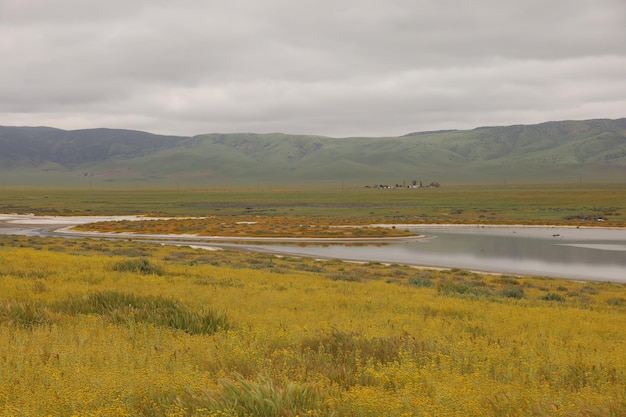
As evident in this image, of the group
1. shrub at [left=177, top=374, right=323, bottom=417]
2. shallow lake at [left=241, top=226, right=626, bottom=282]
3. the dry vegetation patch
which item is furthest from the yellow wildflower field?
the dry vegetation patch

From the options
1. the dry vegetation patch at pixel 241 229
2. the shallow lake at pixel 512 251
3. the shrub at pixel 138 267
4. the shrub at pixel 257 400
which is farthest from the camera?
the dry vegetation patch at pixel 241 229

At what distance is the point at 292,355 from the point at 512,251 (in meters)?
45.8

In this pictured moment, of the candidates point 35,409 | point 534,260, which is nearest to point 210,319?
point 35,409

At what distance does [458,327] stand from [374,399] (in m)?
7.06

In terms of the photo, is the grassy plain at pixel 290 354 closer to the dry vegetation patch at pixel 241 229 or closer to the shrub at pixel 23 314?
the shrub at pixel 23 314

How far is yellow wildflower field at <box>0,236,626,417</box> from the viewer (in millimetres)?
5629

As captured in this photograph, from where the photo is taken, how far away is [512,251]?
49.5 meters

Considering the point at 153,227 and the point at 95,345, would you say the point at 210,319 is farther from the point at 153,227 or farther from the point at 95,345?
the point at 153,227

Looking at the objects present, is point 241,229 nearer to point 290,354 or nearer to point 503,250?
point 503,250

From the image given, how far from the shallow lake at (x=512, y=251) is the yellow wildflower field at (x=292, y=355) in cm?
2401

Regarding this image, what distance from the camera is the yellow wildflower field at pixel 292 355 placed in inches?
222

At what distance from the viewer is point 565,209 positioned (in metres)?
106

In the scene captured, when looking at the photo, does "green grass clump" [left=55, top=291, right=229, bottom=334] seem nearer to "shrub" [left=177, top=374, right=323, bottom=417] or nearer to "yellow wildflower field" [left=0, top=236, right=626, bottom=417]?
"yellow wildflower field" [left=0, top=236, right=626, bottom=417]

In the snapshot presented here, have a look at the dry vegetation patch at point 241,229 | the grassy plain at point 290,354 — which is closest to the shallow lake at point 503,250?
the dry vegetation patch at point 241,229
